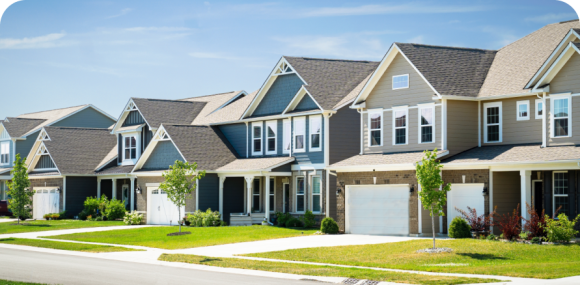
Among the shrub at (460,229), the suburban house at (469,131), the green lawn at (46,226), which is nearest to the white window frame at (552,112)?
the suburban house at (469,131)

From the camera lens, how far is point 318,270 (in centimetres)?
2078

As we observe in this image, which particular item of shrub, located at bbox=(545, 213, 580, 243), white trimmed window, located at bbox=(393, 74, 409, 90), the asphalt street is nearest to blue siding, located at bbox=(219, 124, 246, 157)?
white trimmed window, located at bbox=(393, 74, 409, 90)

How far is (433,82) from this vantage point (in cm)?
3225

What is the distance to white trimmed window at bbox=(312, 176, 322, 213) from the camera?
1525 inches

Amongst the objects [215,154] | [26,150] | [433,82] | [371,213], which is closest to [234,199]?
[215,154]

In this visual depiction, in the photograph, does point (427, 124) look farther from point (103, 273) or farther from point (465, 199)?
point (103, 273)

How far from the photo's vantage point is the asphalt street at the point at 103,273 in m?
18.2

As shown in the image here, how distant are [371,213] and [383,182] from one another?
1.72 m

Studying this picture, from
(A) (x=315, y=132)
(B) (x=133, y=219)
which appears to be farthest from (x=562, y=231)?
(B) (x=133, y=219)

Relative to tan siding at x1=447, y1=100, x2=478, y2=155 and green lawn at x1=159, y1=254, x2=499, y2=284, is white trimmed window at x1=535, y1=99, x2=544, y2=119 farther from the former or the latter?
green lawn at x1=159, y1=254, x2=499, y2=284

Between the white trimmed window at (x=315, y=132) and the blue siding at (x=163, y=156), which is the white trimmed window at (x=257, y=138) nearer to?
the blue siding at (x=163, y=156)

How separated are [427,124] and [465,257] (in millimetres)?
10726

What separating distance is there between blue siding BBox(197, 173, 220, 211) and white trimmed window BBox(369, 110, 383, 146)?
450 inches

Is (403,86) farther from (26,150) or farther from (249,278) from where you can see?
(26,150)
